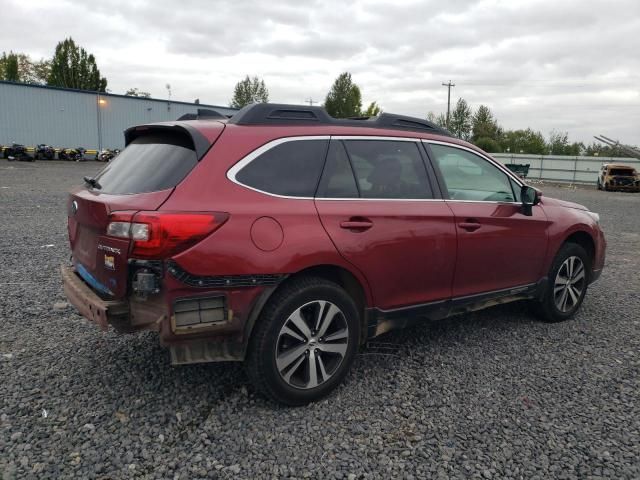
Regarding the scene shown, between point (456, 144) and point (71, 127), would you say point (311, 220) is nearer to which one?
point (456, 144)

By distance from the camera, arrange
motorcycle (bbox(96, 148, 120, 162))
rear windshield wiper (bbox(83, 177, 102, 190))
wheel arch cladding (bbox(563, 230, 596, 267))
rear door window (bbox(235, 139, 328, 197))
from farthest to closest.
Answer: motorcycle (bbox(96, 148, 120, 162)) < wheel arch cladding (bbox(563, 230, 596, 267)) < rear windshield wiper (bbox(83, 177, 102, 190)) < rear door window (bbox(235, 139, 328, 197))

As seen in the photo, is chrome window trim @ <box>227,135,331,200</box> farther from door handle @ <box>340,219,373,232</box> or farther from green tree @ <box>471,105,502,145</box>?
green tree @ <box>471,105,502,145</box>

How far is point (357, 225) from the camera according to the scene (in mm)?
3143

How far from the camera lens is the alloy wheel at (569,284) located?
468 cm

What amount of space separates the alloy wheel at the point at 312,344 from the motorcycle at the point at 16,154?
33.2m

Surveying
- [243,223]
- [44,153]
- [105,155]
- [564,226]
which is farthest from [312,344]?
[105,155]

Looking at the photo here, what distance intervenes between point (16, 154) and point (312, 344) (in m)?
33.7

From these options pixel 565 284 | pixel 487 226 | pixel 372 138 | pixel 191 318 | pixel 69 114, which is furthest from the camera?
pixel 69 114

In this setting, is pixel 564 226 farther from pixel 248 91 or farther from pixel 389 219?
pixel 248 91

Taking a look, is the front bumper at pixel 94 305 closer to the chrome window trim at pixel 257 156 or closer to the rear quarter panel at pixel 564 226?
the chrome window trim at pixel 257 156

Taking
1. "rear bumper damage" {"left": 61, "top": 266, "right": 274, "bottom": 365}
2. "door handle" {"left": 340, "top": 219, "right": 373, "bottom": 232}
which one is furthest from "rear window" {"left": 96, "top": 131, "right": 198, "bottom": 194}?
"door handle" {"left": 340, "top": 219, "right": 373, "bottom": 232}

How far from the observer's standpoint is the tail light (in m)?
2.58

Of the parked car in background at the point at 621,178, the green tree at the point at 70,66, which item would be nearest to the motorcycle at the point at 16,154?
the green tree at the point at 70,66

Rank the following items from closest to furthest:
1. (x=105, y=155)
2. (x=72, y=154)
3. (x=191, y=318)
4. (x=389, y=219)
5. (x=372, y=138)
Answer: (x=191, y=318) → (x=389, y=219) → (x=372, y=138) → (x=72, y=154) → (x=105, y=155)
